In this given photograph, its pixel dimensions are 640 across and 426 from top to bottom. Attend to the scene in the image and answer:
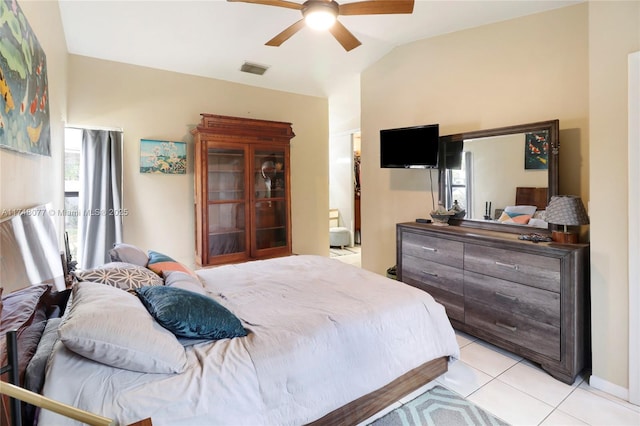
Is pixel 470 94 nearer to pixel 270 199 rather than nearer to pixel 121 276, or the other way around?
pixel 270 199

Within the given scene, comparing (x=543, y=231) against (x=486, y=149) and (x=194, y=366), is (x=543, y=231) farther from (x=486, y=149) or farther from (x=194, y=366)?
(x=194, y=366)


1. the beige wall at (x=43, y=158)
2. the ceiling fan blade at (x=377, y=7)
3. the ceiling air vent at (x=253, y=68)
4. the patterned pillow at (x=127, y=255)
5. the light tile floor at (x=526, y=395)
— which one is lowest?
the light tile floor at (x=526, y=395)

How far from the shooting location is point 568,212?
2.26 m

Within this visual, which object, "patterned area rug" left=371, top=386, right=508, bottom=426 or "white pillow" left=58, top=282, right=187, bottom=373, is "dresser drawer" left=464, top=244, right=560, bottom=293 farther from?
"white pillow" left=58, top=282, right=187, bottom=373

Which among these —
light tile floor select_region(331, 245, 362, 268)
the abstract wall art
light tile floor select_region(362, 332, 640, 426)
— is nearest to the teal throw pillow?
the abstract wall art

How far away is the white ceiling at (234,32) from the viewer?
9.18 feet

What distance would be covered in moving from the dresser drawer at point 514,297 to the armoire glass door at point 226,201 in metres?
2.56

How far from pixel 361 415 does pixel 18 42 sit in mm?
2338

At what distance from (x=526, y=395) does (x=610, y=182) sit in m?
1.44


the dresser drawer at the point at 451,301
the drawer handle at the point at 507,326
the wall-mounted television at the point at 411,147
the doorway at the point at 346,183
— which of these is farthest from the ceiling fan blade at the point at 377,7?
the doorway at the point at 346,183

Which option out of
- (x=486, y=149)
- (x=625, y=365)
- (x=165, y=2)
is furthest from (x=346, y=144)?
(x=625, y=365)

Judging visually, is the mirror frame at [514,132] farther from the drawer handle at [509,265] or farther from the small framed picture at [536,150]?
the drawer handle at [509,265]

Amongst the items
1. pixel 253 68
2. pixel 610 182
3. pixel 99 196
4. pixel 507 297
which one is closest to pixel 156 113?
pixel 99 196

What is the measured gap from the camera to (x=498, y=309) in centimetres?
255
